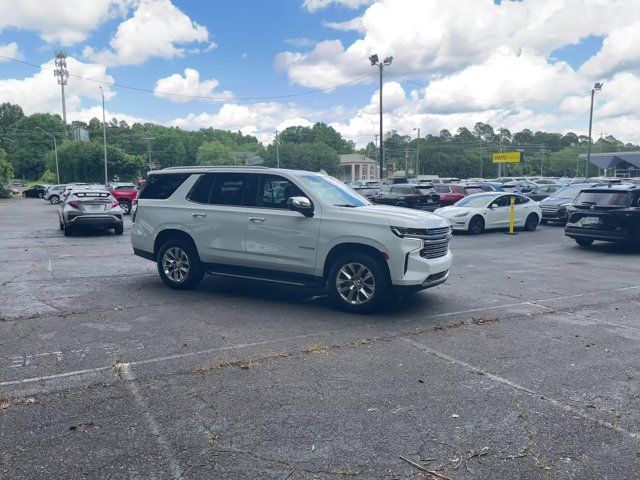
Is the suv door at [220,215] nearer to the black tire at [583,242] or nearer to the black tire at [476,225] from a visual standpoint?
the black tire at [583,242]

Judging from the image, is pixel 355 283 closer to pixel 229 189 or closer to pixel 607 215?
pixel 229 189

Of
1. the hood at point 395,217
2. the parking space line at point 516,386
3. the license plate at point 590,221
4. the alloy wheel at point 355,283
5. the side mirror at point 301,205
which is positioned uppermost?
the side mirror at point 301,205

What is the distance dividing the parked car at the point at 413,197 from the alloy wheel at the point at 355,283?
65.5 ft

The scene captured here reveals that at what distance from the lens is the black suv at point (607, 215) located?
43.5 ft

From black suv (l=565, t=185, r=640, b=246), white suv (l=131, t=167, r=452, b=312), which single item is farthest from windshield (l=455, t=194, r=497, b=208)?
white suv (l=131, t=167, r=452, b=312)

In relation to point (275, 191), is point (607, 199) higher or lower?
lower

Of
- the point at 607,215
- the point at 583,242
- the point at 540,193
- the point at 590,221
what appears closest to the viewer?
the point at 607,215

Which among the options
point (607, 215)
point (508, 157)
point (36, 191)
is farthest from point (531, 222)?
point (36, 191)

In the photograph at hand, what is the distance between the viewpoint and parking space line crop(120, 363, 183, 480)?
337 cm

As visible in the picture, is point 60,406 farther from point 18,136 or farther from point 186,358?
point 18,136

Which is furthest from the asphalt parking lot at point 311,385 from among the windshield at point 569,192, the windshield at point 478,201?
the windshield at point 569,192

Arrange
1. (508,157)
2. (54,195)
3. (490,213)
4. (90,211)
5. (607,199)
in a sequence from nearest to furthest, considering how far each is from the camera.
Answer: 1. (607,199)
2. (90,211)
3. (490,213)
4. (54,195)
5. (508,157)

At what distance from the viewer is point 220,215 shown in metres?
8.12

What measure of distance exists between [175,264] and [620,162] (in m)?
90.8
